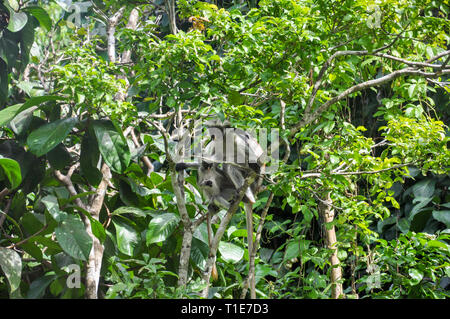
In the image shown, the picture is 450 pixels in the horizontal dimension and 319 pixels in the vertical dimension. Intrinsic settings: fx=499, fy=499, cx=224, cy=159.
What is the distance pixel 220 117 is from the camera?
249cm

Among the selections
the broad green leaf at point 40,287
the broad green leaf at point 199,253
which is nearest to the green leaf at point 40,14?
the broad green leaf at point 40,287

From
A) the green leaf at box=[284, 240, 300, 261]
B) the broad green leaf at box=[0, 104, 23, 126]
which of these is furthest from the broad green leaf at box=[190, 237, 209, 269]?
the broad green leaf at box=[0, 104, 23, 126]

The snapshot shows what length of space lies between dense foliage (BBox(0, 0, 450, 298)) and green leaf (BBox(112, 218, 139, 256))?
0.01 metres

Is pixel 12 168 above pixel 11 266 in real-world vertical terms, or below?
above

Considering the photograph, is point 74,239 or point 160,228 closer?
point 74,239

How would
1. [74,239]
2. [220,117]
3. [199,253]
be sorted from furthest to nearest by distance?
[199,253], [74,239], [220,117]

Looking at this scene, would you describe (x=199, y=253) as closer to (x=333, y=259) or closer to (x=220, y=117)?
(x=333, y=259)

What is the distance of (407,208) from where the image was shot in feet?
15.9

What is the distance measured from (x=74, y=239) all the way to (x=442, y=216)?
302cm

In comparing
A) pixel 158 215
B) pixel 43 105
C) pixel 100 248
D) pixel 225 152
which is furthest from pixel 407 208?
pixel 43 105

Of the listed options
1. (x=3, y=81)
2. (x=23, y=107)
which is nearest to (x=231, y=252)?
(x=23, y=107)

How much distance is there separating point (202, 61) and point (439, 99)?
10.3ft

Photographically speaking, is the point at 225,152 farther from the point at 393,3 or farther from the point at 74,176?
the point at 393,3

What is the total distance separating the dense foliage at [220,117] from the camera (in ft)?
8.61
